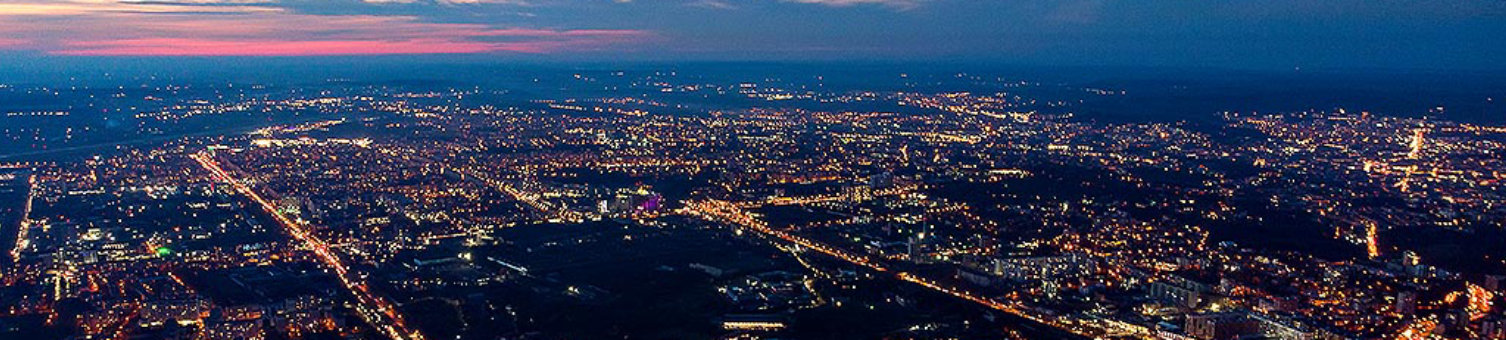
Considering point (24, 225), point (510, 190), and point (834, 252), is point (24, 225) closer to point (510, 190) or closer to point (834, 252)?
point (510, 190)

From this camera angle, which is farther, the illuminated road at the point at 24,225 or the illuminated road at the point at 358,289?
the illuminated road at the point at 24,225

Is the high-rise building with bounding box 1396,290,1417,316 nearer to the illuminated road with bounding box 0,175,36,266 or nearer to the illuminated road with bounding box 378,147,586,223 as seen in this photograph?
the illuminated road with bounding box 378,147,586,223

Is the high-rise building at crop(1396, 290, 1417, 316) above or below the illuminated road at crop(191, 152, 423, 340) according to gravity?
above

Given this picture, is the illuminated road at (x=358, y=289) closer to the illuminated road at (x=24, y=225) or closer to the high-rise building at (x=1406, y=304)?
the illuminated road at (x=24, y=225)

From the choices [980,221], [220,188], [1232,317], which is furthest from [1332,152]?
[220,188]

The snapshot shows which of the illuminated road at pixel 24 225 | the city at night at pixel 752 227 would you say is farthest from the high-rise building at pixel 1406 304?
the illuminated road at pixel 24 225

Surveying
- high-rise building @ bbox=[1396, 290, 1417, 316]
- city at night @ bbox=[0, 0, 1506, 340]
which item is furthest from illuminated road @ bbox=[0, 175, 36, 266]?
high-rise building @ bbox=[1396, 290, 1417, 316]

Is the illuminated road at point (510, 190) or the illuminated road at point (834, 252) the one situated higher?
the illuminated road at point (834, 252)
